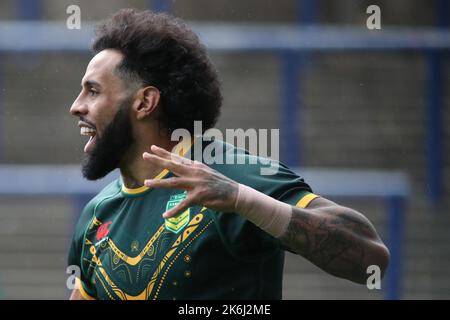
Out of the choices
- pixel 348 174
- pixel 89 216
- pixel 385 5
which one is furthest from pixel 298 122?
pixel 89 216

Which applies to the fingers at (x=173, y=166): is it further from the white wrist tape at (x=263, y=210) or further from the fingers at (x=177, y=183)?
the white wrist tape at (x=263, y=210)

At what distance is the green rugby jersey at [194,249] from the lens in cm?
292

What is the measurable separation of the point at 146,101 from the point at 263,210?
709mm

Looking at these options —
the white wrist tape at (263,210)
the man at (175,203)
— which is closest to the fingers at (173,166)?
the man at (175,203)

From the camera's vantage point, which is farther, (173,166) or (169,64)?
(169,64)

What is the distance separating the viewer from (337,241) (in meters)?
2.80

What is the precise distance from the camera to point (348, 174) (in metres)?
5.98

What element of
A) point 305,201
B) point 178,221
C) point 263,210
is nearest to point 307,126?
point 178,221

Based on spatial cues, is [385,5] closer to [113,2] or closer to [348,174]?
[113,2]

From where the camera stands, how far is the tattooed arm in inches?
109

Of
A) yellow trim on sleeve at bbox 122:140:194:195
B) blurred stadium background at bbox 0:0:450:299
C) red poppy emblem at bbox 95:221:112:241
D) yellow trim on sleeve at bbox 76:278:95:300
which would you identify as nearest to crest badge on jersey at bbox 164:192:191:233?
yellow trim on sleeve at bbox 122:140:194:195

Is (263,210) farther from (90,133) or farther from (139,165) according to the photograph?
(90,133)

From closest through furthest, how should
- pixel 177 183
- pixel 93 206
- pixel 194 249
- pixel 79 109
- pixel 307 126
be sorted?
pixel 177 183
pixel 194 249
pixel 79 109
pixel 93 206
pixel 307 126

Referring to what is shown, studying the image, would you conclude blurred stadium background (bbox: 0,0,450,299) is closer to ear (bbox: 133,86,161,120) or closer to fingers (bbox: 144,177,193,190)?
ear (bbox: 133,86,161,120)
